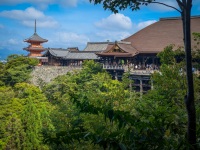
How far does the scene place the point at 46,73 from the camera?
2925 cm

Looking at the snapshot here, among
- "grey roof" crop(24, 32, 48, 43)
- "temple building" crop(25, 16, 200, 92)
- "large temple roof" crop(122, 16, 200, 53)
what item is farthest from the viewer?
"grey roof" crop(24, 32, 48, 43)

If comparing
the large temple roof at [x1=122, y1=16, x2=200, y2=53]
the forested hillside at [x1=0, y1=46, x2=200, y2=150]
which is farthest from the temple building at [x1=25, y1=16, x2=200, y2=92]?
the forested hillside at [x1=0, y1=46, x2=200, y2=150]

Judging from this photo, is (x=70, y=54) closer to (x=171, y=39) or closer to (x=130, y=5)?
(x=171, y=39)

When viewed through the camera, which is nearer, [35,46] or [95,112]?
[95,112]

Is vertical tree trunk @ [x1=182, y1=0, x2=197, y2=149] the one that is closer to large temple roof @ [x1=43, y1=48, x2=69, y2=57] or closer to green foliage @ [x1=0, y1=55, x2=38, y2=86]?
green foliage @ [x1=0, y1=55, x2=38, y2=86]

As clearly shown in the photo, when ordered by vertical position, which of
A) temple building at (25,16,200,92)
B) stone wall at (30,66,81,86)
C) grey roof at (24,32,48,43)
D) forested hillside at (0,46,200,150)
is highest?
grey roof at (24,32,48,43)

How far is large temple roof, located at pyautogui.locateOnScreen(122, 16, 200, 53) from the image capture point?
74.3 ft

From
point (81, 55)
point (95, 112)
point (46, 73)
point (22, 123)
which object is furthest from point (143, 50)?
point (95, 112)

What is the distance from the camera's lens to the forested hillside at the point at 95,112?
218 centimetres

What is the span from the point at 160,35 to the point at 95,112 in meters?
23.5

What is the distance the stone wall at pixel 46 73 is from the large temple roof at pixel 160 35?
8.83m

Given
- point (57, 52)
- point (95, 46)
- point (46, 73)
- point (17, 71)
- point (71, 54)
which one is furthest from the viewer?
point (95, 46)

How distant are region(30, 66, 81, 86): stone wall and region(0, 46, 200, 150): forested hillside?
3.02 feet

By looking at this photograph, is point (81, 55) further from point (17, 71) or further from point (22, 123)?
point (22, 123)
